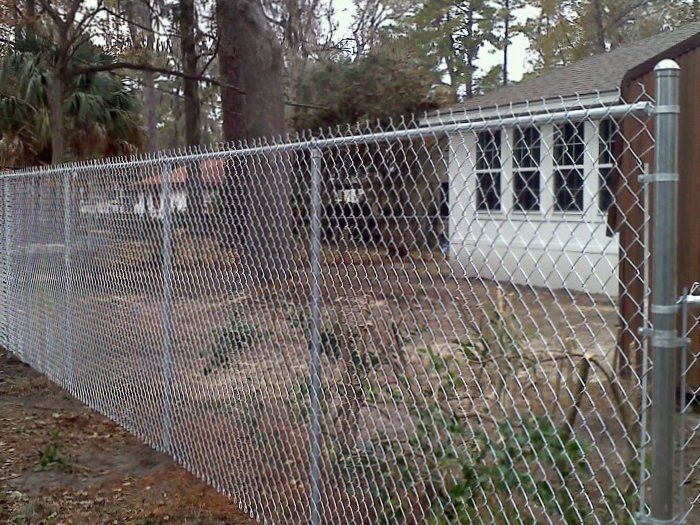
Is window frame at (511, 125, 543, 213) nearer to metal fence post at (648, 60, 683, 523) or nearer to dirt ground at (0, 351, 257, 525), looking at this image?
metal fence post at (648, 60, 683, 523)

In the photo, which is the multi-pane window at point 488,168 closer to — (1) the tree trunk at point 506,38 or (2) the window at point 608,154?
(2) the window at point 608,154

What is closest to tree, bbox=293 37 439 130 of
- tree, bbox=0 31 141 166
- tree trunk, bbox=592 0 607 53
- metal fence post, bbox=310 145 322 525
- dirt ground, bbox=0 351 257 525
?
tree, bbox=0 31 141 166

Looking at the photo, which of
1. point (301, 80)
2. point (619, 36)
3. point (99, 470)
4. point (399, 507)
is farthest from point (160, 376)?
point (619, 36)

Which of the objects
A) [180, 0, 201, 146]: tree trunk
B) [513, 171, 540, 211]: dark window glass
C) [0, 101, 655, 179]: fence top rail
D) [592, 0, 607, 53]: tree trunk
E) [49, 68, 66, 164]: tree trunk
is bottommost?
[513, 171, 540, 211]: dark window glass

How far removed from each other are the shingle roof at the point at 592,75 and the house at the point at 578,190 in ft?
0.19

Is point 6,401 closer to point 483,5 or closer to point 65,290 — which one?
point 65,290

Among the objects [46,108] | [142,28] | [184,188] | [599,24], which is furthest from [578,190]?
[599,24]

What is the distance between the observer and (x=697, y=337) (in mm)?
5840

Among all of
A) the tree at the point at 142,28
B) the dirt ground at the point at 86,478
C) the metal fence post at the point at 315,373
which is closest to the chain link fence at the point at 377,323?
the metal fence post at the point at 315,373

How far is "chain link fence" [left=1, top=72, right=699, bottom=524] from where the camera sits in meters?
2.74

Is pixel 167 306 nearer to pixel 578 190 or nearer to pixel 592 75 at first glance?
pixel 578 190

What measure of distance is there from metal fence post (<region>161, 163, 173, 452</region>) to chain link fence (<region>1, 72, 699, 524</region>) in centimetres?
1

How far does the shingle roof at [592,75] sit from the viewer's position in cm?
1323

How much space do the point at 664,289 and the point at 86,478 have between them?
4046 mm
